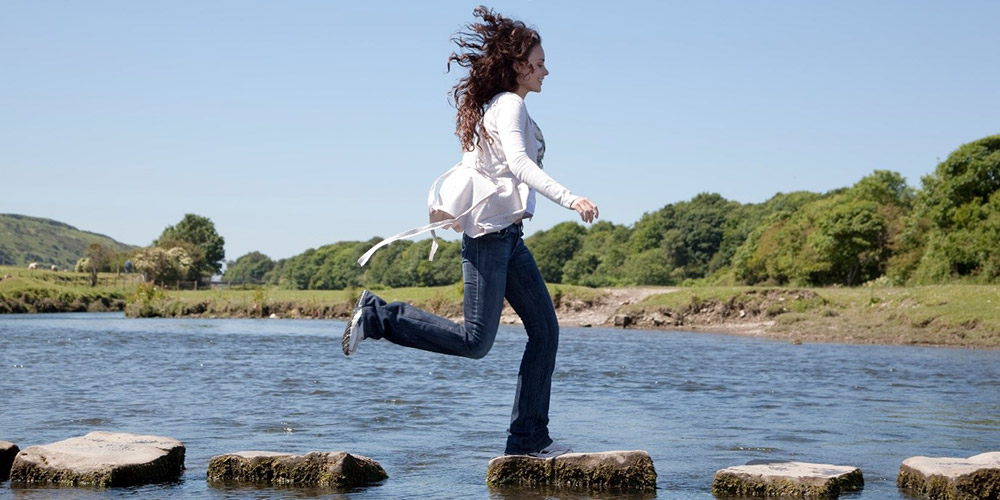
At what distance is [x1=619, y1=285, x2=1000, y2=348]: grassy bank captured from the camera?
30.2 metres

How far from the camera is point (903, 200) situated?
7806 centimetres

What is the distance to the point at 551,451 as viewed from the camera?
6457mm

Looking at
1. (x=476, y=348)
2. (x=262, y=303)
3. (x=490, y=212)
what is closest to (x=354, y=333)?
(x=476, y=348)

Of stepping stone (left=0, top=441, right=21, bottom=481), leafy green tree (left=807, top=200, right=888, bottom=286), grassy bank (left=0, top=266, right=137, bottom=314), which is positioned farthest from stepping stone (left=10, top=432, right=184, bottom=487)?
grassy bank (left=0, top=266, right=137, bottom=314)

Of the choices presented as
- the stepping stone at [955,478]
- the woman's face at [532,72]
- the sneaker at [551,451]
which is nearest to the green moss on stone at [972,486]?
the stepping stone at [955,478]

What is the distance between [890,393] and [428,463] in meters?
9.48

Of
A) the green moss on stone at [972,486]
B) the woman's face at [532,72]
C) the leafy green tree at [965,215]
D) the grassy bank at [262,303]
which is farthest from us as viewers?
the grassy bank at [262,303]

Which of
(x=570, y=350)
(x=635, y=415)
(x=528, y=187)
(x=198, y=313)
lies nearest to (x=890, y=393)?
(x=635, y=415)

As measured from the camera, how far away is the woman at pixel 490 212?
5707 millimetres

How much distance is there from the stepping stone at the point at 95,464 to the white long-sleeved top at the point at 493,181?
6.98 feet


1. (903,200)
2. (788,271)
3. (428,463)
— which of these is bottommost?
(428,463)

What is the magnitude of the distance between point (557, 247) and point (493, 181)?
11818 centimetres

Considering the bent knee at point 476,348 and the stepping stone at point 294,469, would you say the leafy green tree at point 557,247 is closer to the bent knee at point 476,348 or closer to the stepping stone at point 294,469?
the stepping stone at point 294,469

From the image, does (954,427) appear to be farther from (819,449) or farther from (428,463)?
(428,463)
